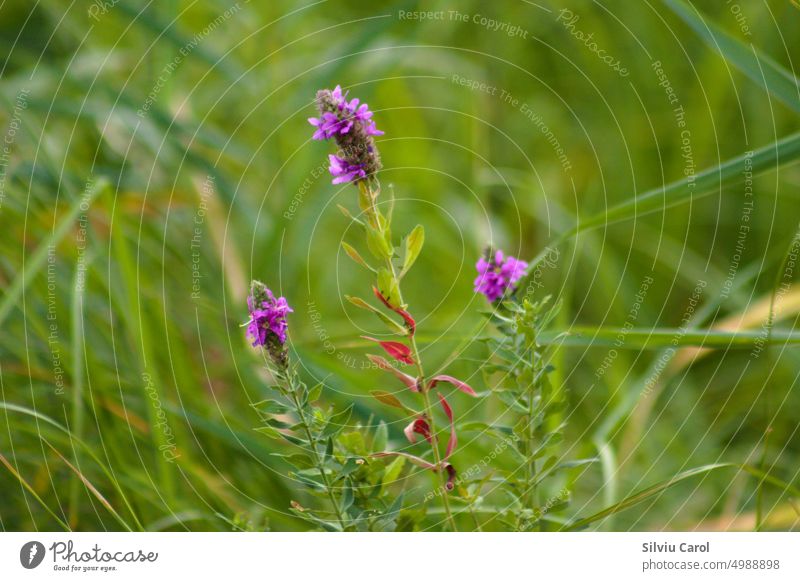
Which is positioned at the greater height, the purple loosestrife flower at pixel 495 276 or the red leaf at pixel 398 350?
the purple loosestrife flower at pixel 495 276

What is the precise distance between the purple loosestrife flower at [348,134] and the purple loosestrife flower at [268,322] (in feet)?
0.28

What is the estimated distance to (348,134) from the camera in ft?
1.82

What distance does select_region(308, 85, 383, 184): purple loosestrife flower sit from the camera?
0.55 m

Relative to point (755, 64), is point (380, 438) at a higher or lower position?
lower

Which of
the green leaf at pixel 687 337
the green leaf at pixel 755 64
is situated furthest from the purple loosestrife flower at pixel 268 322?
the green leaf at pixel 755 64

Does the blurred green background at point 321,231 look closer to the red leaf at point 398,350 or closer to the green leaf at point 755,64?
the red leaf at point 398,350

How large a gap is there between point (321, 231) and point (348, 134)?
81 cm

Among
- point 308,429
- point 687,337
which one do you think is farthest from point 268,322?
point 687,337
